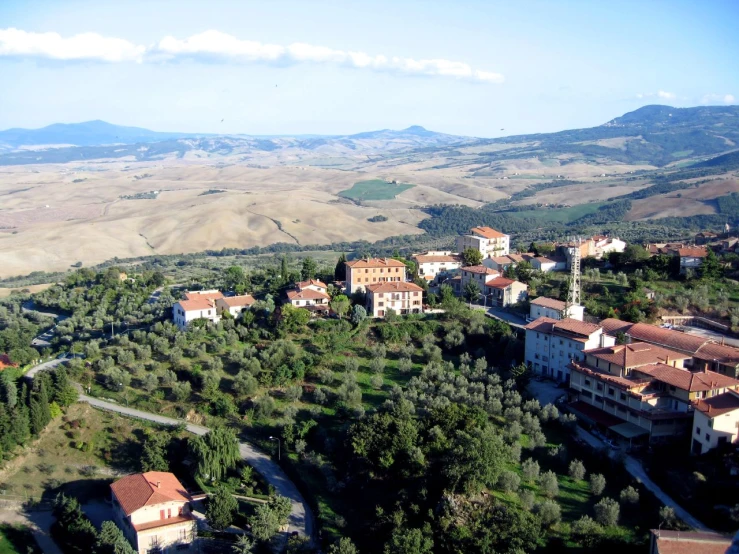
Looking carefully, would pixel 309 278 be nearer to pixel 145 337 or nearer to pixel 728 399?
pixel 145 337

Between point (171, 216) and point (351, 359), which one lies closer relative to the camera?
point (351, 359)

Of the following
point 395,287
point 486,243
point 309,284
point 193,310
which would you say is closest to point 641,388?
point 395,287

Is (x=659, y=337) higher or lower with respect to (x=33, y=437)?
higher

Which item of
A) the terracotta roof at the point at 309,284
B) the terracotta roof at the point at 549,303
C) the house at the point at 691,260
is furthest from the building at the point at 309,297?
the house at the point at 691,260

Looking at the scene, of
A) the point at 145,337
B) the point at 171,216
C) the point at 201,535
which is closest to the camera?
the point at 201,535

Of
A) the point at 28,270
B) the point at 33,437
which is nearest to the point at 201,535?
the point at 33,437

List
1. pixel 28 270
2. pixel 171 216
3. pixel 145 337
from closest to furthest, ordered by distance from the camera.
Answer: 1. pixel 145 337
2. pixel 28 270
3. pixel 171 216

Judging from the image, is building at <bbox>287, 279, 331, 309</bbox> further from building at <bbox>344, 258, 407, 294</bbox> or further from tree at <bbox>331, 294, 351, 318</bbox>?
building at <bbox>344, 258, 407, 294</bbox>
